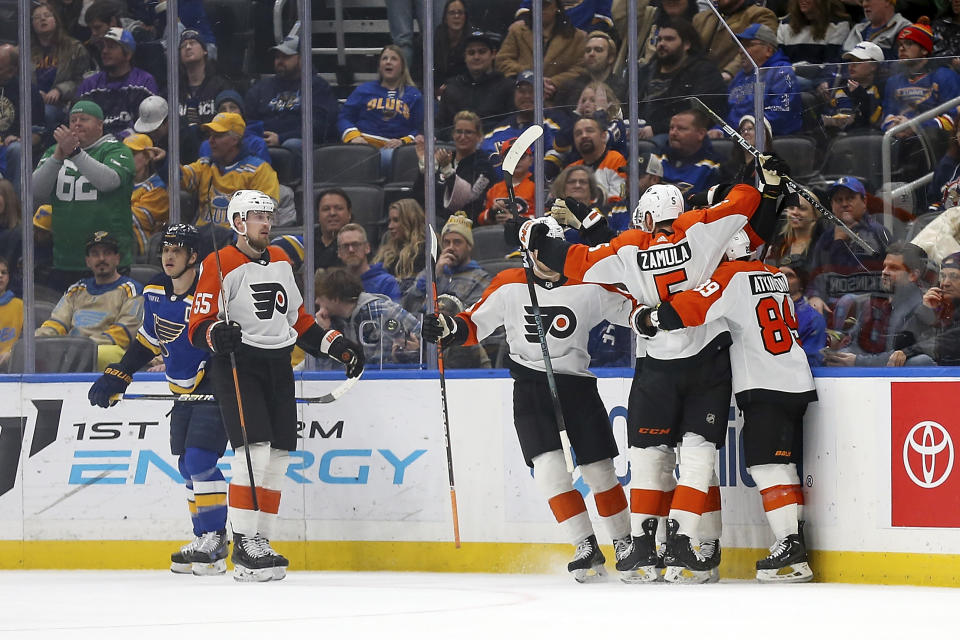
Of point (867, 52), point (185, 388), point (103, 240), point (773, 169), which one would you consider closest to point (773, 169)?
point (773, 169)

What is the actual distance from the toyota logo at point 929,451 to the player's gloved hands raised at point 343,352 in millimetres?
2159

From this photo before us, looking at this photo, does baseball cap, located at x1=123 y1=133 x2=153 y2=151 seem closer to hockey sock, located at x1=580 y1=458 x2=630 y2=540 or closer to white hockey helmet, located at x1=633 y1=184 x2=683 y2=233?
white hockey helmet, located at x1=633 y1=184 x2=683 y2=233

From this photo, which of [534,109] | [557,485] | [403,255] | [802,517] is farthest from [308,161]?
[802,517]

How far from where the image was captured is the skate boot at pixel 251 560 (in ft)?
18.2

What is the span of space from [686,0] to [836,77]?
1.03 metres

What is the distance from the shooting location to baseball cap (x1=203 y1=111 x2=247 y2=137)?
673cm

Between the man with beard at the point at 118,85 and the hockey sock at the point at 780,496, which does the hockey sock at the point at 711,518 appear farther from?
the man with beard at the point at 118,85

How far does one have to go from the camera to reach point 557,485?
18.1ft

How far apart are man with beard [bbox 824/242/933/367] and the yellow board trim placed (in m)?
0.72

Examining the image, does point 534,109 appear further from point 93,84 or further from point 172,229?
point 93,84

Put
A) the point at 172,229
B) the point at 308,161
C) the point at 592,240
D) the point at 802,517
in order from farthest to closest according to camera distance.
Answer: the point at 308,161
the point at 172,229
the point at 592,240
the point at 802,517

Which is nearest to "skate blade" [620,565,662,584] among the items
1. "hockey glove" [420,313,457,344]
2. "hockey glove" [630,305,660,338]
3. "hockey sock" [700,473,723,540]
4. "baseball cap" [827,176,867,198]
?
"hockey sock" [700,473,723,540]

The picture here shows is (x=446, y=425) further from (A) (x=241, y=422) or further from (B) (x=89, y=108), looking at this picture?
(B) (x=89, y=108)

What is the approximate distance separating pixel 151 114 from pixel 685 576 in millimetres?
3310
